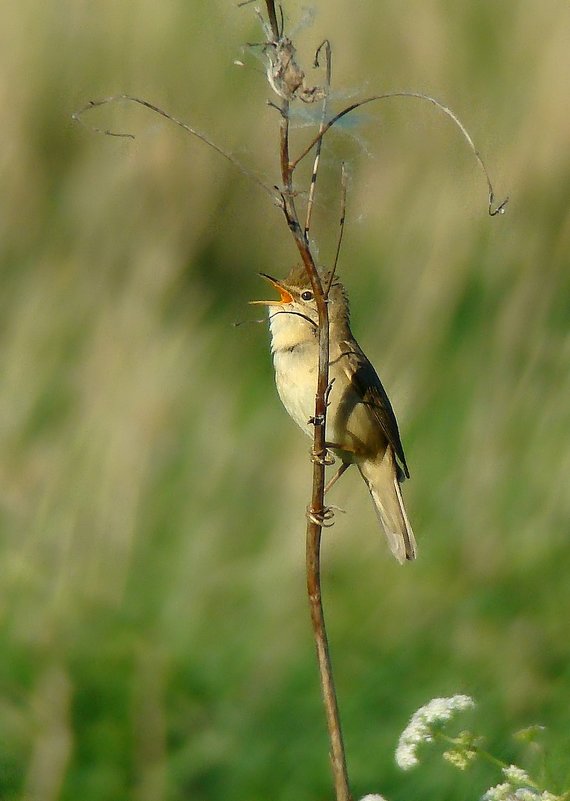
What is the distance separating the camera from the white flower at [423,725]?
2020mm

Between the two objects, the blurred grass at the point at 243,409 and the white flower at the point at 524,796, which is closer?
the white flower at the point at 524,796

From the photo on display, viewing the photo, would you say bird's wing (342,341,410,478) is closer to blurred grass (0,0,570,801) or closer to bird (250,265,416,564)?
bird (250,265,416,564)

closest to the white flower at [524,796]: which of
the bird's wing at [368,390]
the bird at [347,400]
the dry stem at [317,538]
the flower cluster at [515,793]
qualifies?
the flower cluster at [515,793]

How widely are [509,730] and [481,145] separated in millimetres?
2567

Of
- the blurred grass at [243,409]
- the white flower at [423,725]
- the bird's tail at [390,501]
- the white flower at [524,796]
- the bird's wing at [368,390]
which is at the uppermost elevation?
the blurred grass at [243,409]

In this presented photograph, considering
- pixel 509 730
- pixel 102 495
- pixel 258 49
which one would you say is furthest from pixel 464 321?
pixel 258 49

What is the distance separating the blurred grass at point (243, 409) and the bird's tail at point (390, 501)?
54 cm

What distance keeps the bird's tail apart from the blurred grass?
54cm

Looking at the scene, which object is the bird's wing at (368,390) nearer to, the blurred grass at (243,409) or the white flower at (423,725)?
the blurred grass at (243,409)

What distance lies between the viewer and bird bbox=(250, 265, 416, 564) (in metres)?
3.22

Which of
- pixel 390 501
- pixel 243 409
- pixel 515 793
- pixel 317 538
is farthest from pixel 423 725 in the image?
pixel 243 409

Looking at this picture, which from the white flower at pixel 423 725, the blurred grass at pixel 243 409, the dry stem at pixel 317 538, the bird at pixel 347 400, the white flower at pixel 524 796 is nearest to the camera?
the dry stem at pixel 317 538

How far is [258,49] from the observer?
184 centimetres

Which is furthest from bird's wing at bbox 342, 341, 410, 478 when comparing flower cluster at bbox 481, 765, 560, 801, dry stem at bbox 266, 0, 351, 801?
dry stem at bbox 266, 0, 351, 801
